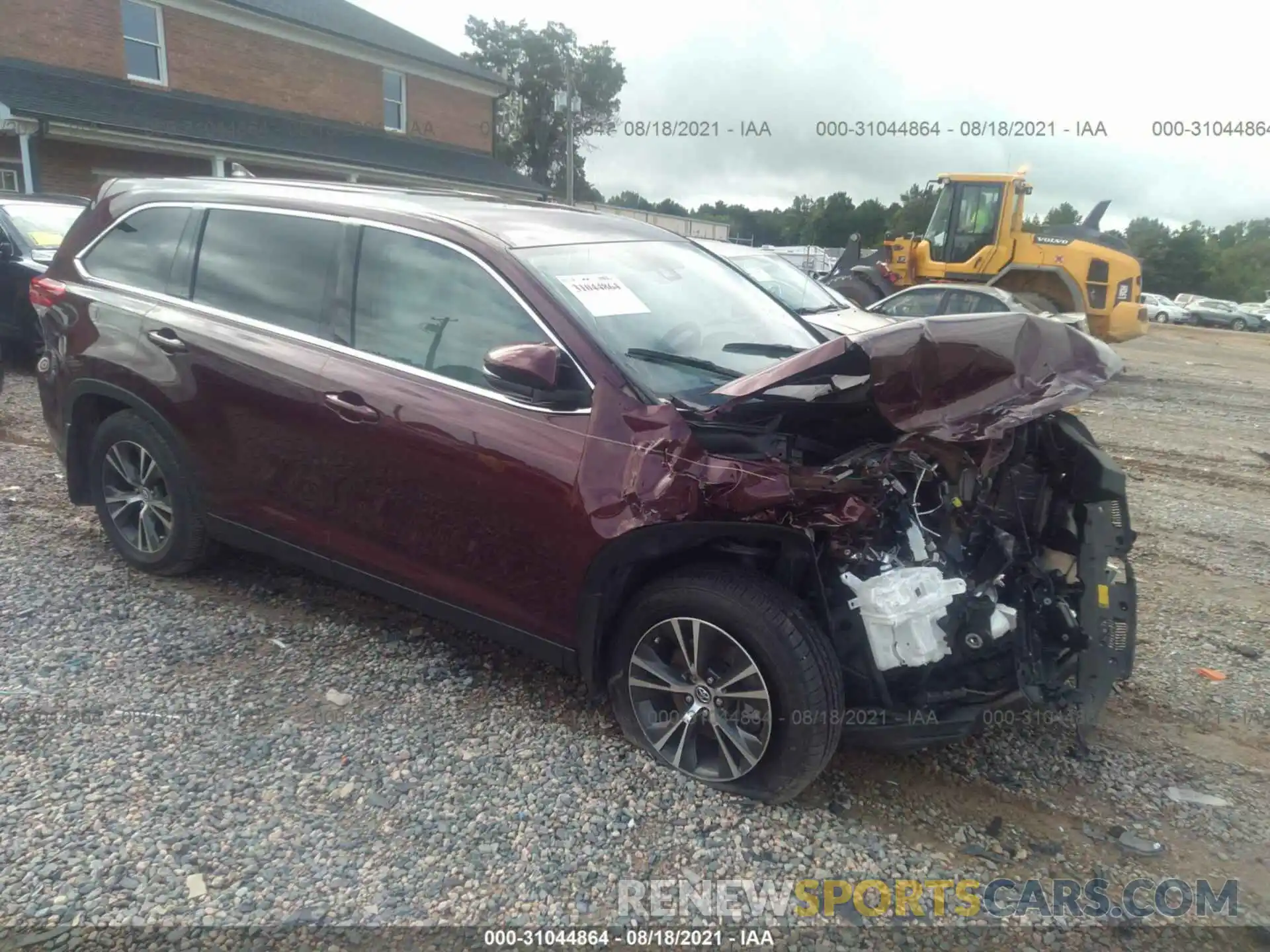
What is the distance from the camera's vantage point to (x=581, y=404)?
3.04 meters

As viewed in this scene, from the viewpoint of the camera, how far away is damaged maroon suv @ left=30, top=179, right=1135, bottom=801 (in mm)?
2816

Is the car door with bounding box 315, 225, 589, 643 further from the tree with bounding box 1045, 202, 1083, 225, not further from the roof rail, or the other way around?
the tree with bounding box 1045, 202, 1083, 225

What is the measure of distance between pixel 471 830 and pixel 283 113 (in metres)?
24.4

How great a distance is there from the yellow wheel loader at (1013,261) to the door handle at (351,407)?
12.0 metres

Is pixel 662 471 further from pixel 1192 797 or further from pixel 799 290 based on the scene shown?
pixel 799 290

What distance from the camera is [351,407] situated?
3.46 m

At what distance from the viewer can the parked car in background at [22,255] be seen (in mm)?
8258

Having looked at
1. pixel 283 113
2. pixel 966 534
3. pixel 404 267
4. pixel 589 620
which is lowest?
pixel 589 620

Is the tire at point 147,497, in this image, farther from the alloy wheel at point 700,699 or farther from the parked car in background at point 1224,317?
the parked car in background at point 1224,317

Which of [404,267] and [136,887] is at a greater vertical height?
[404,267]

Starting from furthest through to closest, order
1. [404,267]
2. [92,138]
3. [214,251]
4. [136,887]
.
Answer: [92,138], [214,251], [404,267], [136,887]

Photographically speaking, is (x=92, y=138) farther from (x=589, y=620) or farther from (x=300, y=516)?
(x=589, y=620)

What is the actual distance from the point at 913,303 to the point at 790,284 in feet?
11.5

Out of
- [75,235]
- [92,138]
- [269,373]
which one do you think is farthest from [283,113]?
[269,373]
